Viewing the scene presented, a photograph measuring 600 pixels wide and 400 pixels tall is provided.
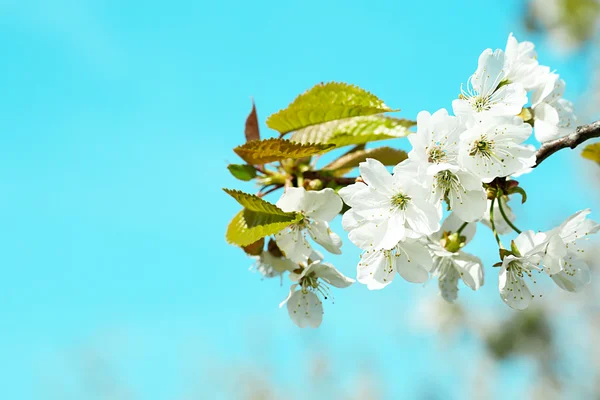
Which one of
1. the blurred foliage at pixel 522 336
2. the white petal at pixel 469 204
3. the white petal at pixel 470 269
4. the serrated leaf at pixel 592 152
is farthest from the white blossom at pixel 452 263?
the blurred foliage at pixel 522 336

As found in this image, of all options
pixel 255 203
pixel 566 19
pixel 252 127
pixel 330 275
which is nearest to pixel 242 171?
pixel 252 127

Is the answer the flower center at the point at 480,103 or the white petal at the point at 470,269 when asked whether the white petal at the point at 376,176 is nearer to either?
the flower center at the point at 480,103

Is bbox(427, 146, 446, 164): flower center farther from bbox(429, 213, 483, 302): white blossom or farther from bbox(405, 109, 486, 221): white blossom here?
bbox(429, 213, 483, 302): white blossom

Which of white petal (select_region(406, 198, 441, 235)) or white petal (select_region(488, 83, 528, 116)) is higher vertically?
white petal (select_region(488, 83, 528, 116))

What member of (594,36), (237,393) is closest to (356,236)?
(594,36)

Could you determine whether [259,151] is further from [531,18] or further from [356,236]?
[531,18]

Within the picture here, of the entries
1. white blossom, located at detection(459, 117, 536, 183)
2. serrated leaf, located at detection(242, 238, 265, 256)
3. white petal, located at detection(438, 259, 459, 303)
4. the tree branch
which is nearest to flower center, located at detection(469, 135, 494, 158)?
white blossom, located at detection(459, 117, 536, 183)

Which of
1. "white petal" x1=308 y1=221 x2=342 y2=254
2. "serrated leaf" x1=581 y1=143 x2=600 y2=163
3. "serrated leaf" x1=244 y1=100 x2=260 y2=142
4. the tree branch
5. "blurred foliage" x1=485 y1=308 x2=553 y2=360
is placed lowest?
the tree branch
